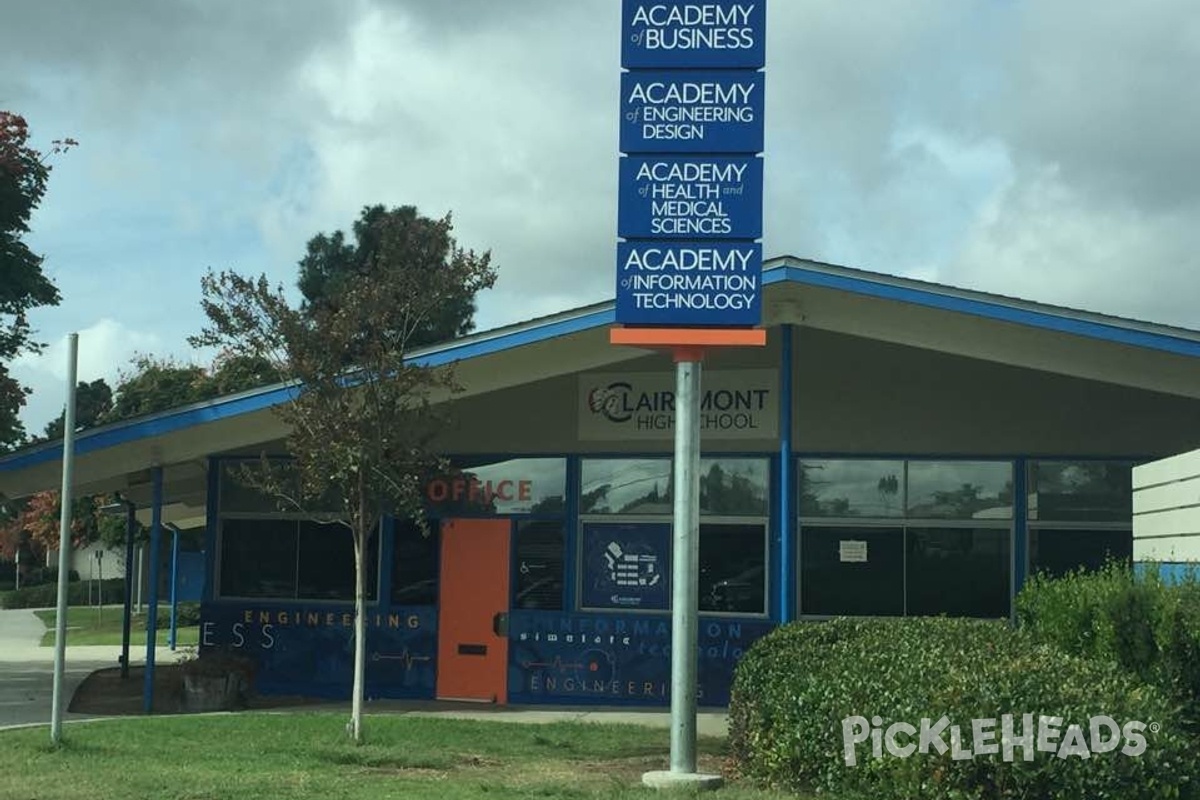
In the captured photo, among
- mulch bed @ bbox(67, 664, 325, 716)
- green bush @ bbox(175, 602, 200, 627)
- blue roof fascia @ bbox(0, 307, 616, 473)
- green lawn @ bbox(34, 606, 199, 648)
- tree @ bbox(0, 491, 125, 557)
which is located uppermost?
blue roof fascia @ bbox(0, 307, 616, 473)

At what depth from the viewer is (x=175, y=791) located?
8.98 metres

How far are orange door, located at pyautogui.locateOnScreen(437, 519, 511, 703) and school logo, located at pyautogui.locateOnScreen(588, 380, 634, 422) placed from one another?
1.73 m

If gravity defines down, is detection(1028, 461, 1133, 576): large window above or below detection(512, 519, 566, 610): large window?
above

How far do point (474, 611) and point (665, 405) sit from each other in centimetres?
329

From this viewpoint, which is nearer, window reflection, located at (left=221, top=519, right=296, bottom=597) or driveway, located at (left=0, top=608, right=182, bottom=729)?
driveway, located at (left=0, top=608, right=182, bottom=729)

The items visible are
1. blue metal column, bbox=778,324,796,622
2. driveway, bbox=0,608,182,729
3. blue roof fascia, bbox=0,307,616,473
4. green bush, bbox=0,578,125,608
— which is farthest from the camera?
green bush, bbox=0,578,125,608

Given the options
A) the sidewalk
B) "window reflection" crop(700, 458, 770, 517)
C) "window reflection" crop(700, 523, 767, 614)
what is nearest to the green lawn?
the sidewalk

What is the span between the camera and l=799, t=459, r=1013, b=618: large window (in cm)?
1520

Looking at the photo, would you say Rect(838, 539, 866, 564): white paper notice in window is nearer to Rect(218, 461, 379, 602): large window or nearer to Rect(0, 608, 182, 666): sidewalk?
Rect(218, 461, 379, 602): large window

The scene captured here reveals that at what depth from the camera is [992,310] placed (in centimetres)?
1281

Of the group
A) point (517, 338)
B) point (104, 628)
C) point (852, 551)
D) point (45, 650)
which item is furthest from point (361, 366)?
point (104, 628)

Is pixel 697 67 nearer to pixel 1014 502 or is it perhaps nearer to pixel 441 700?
pixel 1014 502

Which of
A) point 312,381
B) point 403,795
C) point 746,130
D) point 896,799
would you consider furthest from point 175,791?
point 746,130

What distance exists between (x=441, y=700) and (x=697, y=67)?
29.1 feet
